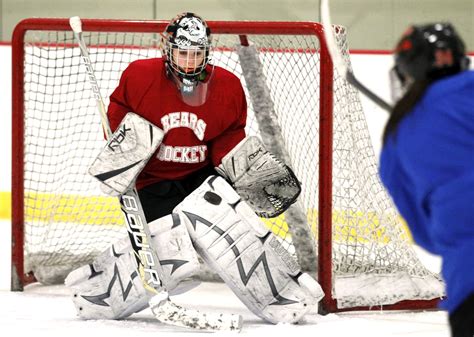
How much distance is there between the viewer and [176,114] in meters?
3.20

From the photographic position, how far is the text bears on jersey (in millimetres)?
3199

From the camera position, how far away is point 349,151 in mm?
3342

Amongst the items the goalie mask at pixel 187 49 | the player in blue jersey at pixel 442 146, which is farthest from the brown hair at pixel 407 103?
the goalie mask at pixel 187 49

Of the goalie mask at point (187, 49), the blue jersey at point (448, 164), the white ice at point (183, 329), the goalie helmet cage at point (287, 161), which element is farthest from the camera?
the goalie helmet cage at point (287, 161)

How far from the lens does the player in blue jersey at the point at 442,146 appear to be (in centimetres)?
144

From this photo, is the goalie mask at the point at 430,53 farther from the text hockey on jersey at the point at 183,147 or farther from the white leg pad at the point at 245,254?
the text hockey on jersey at the point at 183,147

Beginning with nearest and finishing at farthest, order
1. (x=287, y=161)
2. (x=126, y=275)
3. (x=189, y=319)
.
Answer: (x=189, y=319), (x=126, y=275), (x=287, y=161)

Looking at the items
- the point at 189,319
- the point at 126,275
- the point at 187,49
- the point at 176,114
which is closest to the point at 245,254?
the point at 189,319

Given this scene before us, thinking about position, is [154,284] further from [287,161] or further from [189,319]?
[287,161]

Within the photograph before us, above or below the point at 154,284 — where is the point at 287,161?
above

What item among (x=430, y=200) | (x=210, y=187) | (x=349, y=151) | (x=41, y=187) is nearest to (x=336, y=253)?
(x=349, y=151)

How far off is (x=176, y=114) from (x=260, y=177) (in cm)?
31

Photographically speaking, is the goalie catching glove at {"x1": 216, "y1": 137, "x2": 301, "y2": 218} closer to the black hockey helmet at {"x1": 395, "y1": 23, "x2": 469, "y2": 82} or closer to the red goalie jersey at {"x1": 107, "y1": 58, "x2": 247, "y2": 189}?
the red goalie jersey at {"x1": 107, "y1": 58, "x2": 247, "y2": 189}

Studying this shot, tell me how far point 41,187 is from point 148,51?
0.87 meters
